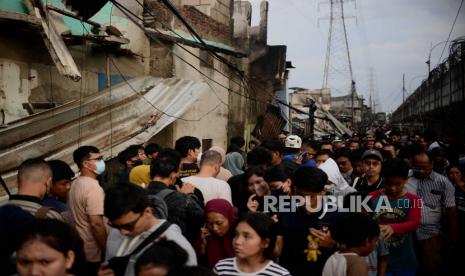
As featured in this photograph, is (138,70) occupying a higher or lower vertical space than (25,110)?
higher

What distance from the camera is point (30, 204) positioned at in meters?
2.97

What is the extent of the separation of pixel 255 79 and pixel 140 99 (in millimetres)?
7619

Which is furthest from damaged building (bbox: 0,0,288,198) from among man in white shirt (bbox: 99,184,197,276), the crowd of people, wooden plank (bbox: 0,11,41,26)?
man in white shirt (bbox: 99,184,197,276)

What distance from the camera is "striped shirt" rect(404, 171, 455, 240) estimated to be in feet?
14.0

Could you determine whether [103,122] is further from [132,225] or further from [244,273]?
[244,273]

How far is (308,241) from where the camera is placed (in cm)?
317

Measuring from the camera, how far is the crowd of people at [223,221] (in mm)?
2369

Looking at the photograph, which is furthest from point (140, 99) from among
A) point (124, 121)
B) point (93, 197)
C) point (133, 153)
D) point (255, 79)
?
point (255, 79)

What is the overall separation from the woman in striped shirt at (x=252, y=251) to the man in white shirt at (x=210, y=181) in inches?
52.9

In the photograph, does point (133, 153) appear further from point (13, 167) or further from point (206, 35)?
point (206, 35)

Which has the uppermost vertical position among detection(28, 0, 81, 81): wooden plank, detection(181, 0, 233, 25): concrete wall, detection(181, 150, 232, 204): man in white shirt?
detection(181, 0, 233, 25): concrete wall

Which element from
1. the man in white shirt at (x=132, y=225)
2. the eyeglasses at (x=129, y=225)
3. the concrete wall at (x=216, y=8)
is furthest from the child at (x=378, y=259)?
the concrete wall at (x=216, y=8)

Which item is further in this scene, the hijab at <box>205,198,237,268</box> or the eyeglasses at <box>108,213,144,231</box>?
the hijab at <box>205,198,237,268</box>

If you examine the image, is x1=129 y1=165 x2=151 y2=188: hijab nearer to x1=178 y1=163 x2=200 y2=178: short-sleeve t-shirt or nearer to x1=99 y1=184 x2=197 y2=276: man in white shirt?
x1=178 y1=163 x2=200 y2=178: short-sleeve t-shirt
